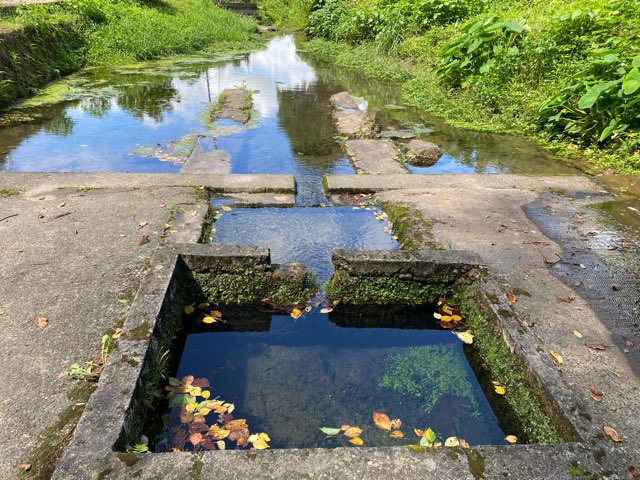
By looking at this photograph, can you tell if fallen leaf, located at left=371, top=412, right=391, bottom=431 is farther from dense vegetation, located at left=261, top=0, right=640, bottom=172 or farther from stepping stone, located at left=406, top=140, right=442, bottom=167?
dense vegetation, located at left=261, top=0, right=640, bottom=172

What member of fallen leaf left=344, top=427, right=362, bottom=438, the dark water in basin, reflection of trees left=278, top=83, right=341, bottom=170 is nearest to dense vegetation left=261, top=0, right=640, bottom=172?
the dark water in basin

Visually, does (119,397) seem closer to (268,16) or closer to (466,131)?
(466,131)

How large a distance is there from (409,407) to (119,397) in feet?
5.06

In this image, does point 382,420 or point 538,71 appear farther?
point 538,71

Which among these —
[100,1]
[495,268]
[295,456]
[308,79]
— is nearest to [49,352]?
[295,456]

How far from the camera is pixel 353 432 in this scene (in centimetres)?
236

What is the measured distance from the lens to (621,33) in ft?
25.2

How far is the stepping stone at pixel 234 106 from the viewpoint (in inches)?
318

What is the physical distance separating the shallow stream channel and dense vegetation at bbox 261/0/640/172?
68 centimetres

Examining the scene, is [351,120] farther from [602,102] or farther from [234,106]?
[602,102]

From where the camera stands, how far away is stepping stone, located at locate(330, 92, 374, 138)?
736 cm

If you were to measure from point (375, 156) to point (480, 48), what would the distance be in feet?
16.3

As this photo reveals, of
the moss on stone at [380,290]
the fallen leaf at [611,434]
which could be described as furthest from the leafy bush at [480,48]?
the fallen leaf at [611,434]

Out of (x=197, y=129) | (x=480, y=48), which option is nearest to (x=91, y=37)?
(x=197, y=129)
